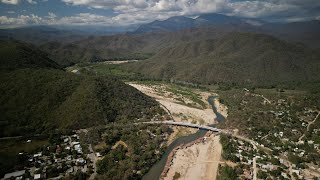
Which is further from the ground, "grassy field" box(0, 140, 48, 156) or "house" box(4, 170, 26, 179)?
"grassy field" box(0, 140, 48, 156)

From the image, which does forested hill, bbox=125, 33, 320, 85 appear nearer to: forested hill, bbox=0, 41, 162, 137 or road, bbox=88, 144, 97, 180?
forested hill, bbox=0, 41, 162, 137

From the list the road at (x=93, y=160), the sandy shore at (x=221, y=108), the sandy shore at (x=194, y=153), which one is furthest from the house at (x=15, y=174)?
the sandy shore at (x=221, y=108)

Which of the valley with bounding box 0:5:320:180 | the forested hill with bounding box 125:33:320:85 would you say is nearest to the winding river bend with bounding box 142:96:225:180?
the valley with bounding box 0:5:320:180

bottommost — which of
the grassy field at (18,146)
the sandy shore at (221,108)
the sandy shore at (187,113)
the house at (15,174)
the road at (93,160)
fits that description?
the sandy shore at (221,108)

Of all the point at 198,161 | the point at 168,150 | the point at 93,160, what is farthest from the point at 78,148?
the point at 198,161

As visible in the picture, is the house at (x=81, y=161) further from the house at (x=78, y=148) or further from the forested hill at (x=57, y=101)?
the forested hill at (x=57, y=101)

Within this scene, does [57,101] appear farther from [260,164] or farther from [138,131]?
[260,164]
